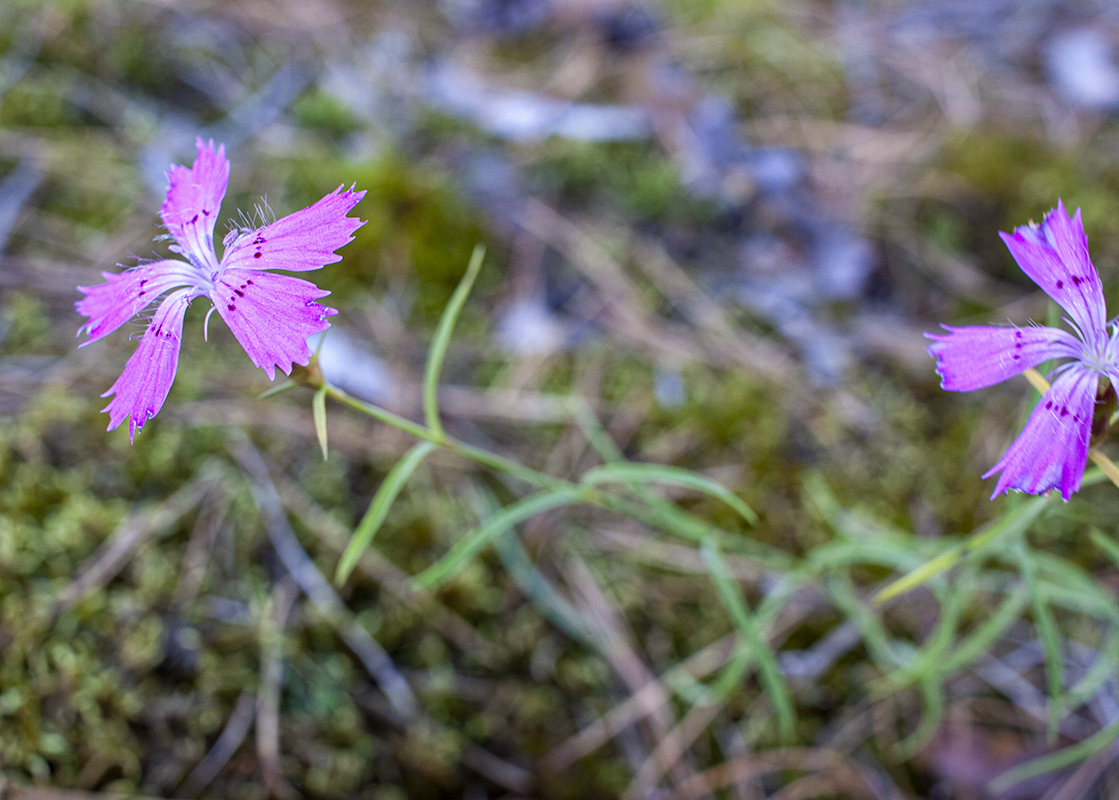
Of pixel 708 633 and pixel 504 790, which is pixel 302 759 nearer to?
pixel 504 790

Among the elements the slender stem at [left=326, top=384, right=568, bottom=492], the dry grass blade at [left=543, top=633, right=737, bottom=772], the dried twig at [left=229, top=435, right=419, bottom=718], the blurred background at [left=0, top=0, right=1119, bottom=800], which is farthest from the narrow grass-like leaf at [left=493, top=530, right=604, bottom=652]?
the slender stem at [left=326, top=384, right=568, bottom=492]

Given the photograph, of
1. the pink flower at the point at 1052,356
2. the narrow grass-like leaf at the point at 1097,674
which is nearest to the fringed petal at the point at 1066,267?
the pink flower at the point at 1052,356

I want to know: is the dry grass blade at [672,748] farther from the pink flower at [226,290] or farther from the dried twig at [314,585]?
the pink flower at [226,290]

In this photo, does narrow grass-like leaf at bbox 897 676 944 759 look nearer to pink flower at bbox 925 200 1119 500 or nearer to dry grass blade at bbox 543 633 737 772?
dry grass blade at bbox 543 633 737 772

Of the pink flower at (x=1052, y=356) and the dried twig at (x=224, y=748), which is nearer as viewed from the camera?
the pink flower at (x=1052, y=356)

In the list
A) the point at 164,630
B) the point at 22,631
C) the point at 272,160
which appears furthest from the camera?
the point at 272,160

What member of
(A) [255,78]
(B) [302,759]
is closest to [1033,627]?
(B) [302,759]
